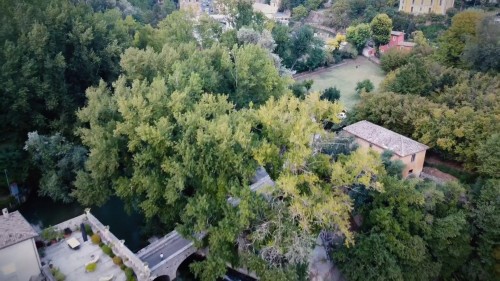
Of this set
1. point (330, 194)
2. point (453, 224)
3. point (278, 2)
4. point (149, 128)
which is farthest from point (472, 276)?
point (278, 2)

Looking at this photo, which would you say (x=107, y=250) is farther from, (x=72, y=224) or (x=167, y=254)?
(x=72, y=224)

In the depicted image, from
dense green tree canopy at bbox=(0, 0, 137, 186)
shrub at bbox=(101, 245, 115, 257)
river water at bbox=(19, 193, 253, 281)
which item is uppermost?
dense green tree canopy at bbox=(0, 0, 137, 186)

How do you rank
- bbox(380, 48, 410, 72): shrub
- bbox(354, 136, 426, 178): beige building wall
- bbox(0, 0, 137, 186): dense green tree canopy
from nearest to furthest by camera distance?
bbox(0, 0, 137, 186): dense green tree canopy, bbox(354, 136, 426, 178): beige building wall, bbox(380, 48, 410, 72): shrub

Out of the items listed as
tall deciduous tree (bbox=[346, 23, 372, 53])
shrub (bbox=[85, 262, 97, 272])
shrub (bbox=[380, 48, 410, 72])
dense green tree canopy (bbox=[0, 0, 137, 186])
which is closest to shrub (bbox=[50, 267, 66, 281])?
shrub (bbox=[85, 262, 97, 272])

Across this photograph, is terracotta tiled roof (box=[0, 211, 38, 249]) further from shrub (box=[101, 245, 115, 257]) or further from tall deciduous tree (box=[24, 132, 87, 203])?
tall deciduous tree (box=[24, 132, 87, 203])

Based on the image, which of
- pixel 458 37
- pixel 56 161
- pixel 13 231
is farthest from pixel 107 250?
pixel 458 37

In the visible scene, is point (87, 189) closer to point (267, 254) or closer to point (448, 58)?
point (267, 254)

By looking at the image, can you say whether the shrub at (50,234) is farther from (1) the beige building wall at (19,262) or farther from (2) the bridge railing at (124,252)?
(1) the beige building wall at (19,262)

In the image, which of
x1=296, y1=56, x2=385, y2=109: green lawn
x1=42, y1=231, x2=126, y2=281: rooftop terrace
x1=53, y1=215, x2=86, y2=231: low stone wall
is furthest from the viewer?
x1=296, y1=56, x2=385, y2=109: green lawn
